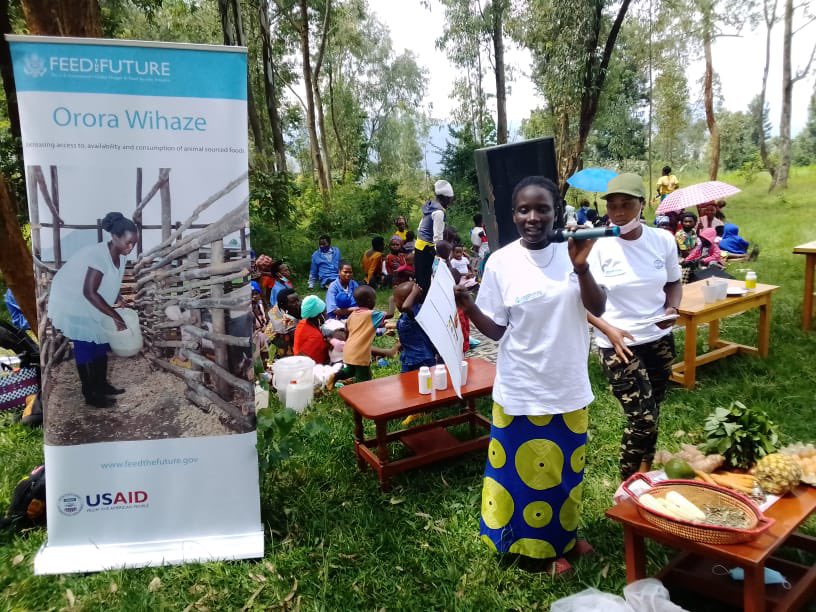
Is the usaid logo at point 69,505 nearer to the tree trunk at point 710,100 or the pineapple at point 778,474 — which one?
the pineapple at point 778,474

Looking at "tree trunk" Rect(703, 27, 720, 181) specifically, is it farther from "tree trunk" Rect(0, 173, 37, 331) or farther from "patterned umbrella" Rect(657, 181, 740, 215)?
"tree trunk" Rect(0, 173, 37, 331)

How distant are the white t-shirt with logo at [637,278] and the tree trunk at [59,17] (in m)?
4.58

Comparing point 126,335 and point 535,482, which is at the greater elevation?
point 126,335

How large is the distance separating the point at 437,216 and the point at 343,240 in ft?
34.4

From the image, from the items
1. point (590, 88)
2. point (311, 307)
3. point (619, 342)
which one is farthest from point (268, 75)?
point (619, 342)

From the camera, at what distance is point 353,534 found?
332 cm

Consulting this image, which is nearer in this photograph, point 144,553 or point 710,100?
point 144,553

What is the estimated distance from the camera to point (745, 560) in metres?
2.04

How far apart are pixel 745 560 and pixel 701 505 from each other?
1.12 ft

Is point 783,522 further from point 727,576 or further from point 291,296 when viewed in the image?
point 291,296

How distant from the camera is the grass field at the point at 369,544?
2766 mm

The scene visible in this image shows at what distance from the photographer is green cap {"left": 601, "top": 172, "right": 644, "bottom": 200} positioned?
9.77 feet

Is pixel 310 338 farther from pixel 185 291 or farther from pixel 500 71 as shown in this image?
pixel 500 71

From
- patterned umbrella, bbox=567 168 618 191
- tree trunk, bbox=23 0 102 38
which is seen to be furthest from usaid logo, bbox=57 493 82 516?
patterned umbrella, bbox=567 168 618 191
